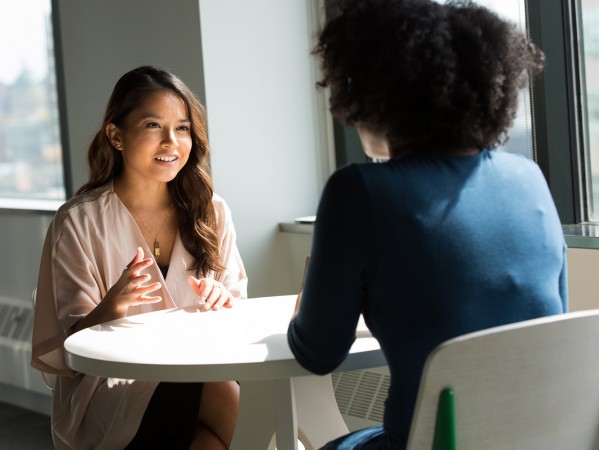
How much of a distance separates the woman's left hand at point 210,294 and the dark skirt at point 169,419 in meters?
0.25

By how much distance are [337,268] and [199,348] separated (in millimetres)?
484

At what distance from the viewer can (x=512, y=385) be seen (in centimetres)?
131

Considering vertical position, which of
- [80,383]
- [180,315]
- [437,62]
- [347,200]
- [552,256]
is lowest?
[80,383]

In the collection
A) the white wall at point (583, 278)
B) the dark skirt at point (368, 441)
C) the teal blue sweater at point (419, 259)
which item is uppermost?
the teal blue sweater at point (419, 259)

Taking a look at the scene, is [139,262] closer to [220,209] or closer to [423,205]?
[220,209]

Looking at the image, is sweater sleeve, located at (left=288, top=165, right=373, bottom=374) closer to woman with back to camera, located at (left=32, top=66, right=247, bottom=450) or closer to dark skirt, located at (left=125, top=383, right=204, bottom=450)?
woman with back to camera, located at (left=32, top=66, right=247, bottom=450)

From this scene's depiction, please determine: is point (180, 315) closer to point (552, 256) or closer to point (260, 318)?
point (260, 318)

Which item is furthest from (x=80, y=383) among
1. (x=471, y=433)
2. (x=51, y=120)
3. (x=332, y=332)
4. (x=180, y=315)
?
(x=51, y=120)

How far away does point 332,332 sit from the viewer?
4.73 ft

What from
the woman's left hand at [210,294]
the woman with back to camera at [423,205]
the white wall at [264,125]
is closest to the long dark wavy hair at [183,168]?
the woman's left hand at [210,294]

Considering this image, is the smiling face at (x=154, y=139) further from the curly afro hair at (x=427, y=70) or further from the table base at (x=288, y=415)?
the curly afro hair at (x=427, y=70)

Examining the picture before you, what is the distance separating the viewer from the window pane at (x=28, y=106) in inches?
176

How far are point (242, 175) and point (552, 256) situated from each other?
2166 mm

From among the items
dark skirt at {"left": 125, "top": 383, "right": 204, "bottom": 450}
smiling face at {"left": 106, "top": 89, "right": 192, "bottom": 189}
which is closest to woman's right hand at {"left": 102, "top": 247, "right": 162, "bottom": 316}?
dark skirt at {"left": 125, "top": 383, "right": 204, "bottom": 450}
